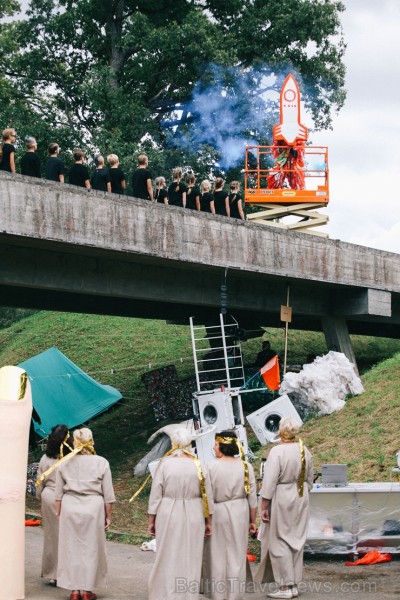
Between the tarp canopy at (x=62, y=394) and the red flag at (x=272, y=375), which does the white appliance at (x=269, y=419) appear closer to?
the red flag at (x=272, y=375)

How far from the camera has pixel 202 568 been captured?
34.5 ft

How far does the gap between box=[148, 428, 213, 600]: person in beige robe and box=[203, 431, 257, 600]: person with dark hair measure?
0.19 m

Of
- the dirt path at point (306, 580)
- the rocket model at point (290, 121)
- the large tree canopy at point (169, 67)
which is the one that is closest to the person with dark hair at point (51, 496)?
the dirt path at point (306, 580)

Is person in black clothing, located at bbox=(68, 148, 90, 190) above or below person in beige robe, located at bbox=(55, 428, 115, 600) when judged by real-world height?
above

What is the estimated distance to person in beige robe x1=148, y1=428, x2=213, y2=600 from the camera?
1001 centimetres

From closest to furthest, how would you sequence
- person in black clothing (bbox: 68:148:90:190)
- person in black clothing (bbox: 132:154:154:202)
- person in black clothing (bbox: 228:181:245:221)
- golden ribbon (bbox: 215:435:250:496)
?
1. golden ribbon (bbox: 215:435:250:496)
2. person in black clothing (bbox: 68:148:90:190)
3. person in black clothing (bbox: 132:154:154:202)
4. person in black clothing (bbox: 228:181:245:221)

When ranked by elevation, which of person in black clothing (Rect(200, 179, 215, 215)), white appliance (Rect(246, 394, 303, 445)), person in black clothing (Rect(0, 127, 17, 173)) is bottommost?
white appliance (Rect(246, 394, 303, 445))

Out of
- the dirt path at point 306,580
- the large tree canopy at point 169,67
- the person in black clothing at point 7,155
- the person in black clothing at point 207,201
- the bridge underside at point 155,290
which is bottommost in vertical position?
the dirt path at point 306,580

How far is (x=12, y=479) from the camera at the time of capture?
34.0ft

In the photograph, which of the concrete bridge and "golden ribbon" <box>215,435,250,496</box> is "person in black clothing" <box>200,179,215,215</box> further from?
"golden ribbon" <box>215,435,250,496</box>

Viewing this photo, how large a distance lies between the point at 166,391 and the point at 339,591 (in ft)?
40.6

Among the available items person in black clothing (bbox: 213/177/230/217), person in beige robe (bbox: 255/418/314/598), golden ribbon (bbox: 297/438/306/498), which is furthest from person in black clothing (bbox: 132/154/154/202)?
golden ribbon (bbox: 297/438/306/498)

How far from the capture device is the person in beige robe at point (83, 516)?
415 inches

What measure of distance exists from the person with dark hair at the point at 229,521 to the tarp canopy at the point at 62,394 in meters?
11.2
